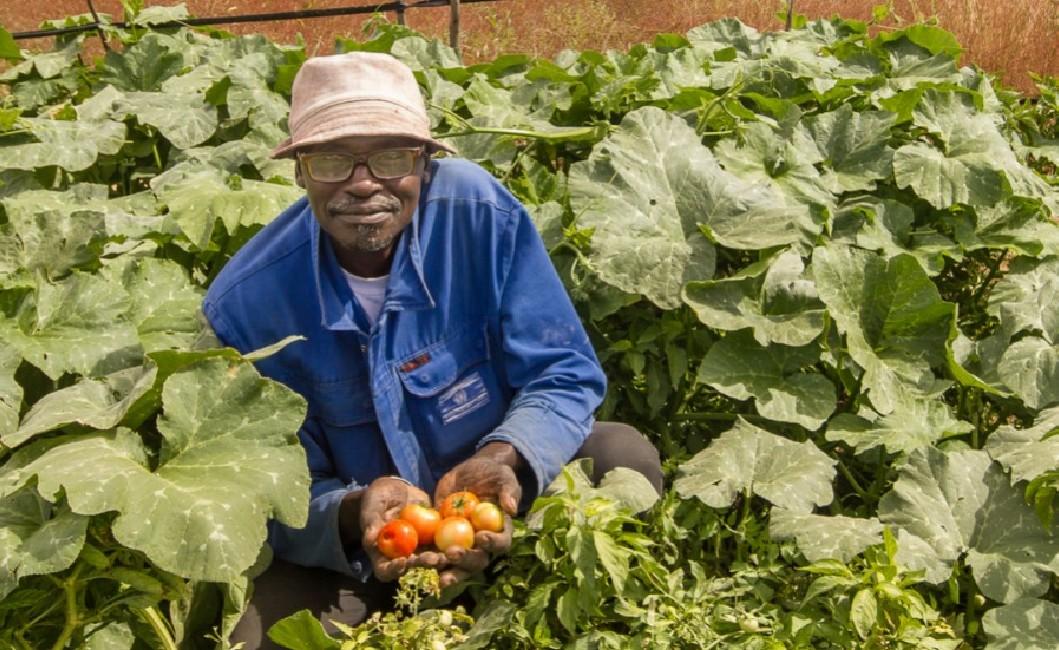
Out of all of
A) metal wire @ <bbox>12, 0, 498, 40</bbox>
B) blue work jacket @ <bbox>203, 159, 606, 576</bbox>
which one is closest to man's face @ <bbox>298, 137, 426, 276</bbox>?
blue work jacket @ <bbox>203, 159, 606, 576</bbox>

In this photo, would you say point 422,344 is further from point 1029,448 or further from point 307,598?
point 1029,448

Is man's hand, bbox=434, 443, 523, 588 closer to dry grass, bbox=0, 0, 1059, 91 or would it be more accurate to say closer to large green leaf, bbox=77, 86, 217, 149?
large green leaf, bbox=77, 86, 217, 149

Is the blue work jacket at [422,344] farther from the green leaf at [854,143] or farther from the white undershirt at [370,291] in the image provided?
the green leaf at [854,143]

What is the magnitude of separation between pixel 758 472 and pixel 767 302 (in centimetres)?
62

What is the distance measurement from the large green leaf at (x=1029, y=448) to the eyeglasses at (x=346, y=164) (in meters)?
1.76

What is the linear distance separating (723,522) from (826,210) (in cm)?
131

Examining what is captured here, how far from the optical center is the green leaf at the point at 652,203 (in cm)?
345

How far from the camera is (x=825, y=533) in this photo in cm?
282

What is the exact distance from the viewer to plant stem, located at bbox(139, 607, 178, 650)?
252cm

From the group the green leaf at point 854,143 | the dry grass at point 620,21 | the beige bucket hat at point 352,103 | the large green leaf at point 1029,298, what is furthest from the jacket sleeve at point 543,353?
the dry grass at point 620,21

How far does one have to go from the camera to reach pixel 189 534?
2281mm

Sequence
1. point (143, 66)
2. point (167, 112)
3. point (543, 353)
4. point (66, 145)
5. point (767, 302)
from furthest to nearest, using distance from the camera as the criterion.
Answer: point (143, 66), point (167, 112), point (66, 145), point (767, 302), point (543, 353)

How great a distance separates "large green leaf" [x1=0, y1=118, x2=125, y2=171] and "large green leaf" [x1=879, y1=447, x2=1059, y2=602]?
3119mm

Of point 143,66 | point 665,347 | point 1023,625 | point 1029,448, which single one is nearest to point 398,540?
point 665,347
